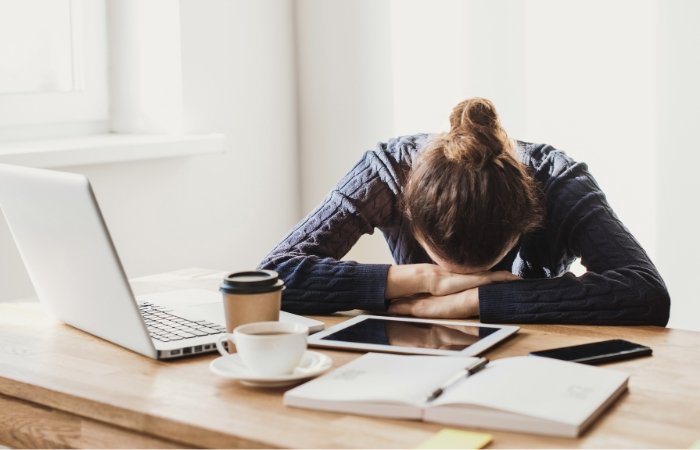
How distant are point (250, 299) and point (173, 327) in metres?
0.25

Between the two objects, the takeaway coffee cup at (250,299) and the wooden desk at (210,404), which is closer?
the wooden desk at (210,404)

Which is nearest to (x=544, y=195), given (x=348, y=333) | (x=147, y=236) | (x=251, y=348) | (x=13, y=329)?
(x=348, y=333)

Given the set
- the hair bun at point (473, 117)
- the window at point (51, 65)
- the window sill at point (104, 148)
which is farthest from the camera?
the window at point (51, 65)

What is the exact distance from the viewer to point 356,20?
11.0 feet

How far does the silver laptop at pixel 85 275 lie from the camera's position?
143 centimetres

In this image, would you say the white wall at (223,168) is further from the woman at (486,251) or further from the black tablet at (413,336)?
the black tablet at (413,336)

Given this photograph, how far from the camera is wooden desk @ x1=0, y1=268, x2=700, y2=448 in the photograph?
1.14 m

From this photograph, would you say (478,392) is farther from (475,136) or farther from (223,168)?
(223,168)

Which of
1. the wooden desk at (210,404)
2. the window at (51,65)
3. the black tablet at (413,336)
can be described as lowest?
the wooden desk at (210,404)

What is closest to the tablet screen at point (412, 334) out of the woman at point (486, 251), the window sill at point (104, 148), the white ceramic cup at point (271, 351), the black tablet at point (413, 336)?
the black tablet at point (413, 336)

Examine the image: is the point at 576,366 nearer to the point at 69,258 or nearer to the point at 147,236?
the point at 69,258

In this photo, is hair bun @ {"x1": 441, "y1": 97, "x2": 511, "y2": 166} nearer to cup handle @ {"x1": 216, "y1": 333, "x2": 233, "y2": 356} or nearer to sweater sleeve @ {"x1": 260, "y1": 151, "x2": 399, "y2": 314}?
sweater sleeve @ {"x1": 260, "y1": 151, "x2": 399, "y2": 314}

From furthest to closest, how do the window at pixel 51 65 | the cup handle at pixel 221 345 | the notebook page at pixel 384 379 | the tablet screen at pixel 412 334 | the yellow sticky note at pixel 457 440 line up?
the window at pixel 51 65 < the tablet screen at pixel 412 334 < the cup handle at pixel 221 345 < the notebook page at pixel 384 379 < the yellow sticky note at pixel 457 440

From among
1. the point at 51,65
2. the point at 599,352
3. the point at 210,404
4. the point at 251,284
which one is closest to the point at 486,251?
the point at 599,352
